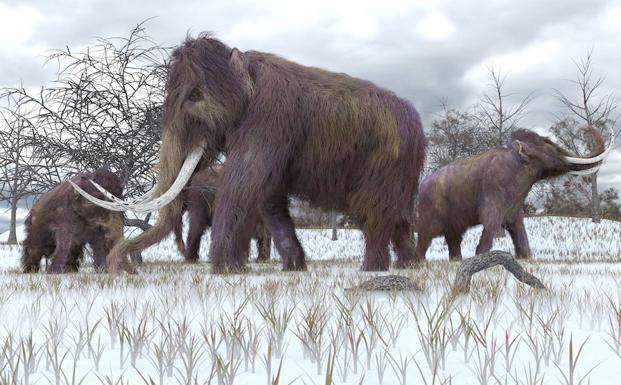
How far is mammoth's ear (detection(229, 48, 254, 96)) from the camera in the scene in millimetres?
4023

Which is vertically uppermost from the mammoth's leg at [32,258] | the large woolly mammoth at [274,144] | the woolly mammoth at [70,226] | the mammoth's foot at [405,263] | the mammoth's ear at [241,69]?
the mammoth's ear at [241,69]

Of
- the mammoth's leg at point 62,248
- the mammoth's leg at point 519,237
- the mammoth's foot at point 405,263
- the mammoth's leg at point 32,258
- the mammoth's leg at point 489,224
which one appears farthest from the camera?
the mammoth's leg at point 519,237

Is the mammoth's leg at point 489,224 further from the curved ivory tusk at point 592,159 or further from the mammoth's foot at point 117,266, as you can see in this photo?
the mammoth's foot at point 117,266

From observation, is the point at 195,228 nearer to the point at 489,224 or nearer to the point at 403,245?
the point at 403,245

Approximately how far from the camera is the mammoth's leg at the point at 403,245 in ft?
15.6

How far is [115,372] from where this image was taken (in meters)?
1.28

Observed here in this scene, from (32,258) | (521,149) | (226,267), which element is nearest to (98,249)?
(32,258)

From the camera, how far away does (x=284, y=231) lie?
15.4 ft

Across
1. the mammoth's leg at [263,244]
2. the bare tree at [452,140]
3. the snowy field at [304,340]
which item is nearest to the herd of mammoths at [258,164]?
the snowy field at [304,340]

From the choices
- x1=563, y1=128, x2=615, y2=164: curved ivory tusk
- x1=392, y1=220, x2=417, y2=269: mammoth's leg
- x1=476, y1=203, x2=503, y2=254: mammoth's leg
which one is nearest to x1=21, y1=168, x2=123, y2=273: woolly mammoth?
x1=392, y1=220, x2=417, y2=269: mammoth's leg

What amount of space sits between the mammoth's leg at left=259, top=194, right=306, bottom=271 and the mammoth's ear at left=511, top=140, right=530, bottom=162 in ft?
9.56

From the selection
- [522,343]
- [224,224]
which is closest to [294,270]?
[224,224]

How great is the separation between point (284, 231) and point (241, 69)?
1.43m

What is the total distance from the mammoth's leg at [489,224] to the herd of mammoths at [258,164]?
1673mm
